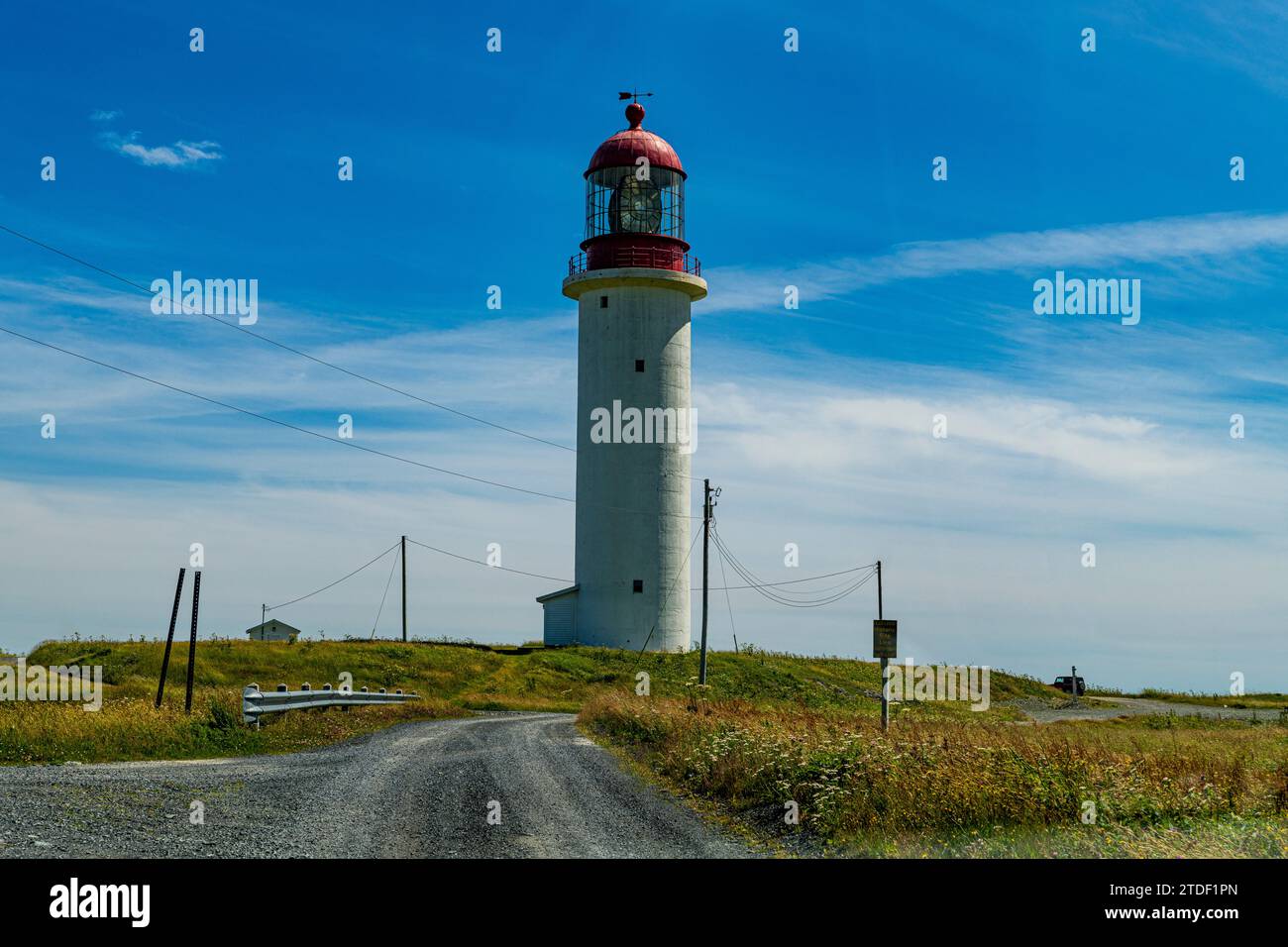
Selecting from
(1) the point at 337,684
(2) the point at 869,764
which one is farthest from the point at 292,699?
(2) the point at 869,764

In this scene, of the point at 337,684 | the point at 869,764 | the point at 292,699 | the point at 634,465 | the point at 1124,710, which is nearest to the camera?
the point at 869,764

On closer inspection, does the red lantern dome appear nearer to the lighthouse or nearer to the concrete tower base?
the lighthouse

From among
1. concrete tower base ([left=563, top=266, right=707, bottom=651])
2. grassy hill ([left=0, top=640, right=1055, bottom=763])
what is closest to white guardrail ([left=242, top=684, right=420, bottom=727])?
grassy hill ([left=0, top=640, right=1055, bottom=763])

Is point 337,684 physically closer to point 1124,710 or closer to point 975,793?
point 975,793

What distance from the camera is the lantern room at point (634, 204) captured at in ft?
162

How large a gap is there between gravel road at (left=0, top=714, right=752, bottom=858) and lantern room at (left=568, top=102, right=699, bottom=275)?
3271cm

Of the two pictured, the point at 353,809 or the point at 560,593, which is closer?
the point at 353,809

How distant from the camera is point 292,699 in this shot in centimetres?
2555

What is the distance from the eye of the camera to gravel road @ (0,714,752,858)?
11.0 meters

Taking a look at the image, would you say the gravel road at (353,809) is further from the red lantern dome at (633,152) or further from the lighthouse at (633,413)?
the red lantern dome at (633,152)

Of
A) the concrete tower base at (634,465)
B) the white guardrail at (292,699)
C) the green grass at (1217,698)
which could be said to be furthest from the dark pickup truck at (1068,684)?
the white guardrail at (292,699)

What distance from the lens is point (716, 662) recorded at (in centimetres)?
4903

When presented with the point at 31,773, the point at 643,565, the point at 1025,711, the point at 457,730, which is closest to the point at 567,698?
the point at 643,565

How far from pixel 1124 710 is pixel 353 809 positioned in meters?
46.0
